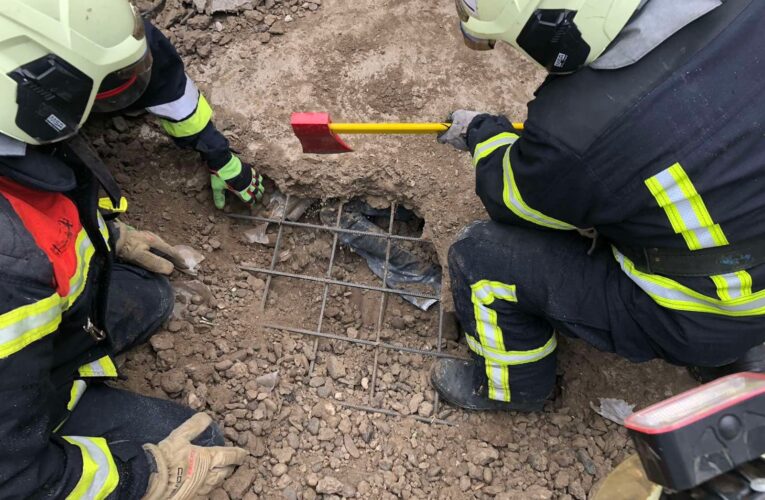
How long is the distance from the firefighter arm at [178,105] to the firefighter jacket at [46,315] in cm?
78

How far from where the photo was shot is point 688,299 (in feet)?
6.31

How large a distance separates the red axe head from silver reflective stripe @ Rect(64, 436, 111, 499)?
5.01 ft

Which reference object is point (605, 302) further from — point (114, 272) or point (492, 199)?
point (114, 272)

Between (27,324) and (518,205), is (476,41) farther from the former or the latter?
(27,324)

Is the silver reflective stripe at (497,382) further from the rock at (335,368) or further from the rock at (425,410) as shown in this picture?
the rock at (335,368)

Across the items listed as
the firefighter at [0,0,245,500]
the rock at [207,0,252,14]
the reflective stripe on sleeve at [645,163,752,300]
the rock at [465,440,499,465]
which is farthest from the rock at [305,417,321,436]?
the rock at [207,0,252,14]

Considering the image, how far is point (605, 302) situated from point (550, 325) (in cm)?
36

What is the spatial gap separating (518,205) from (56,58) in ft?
5.21

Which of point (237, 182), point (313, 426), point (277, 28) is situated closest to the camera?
point (313, 426)

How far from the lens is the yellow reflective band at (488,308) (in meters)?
2.36

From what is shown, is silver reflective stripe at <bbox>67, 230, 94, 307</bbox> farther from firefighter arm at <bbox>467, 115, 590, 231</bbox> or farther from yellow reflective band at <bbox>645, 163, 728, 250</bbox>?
yellow reflective band at <bbox>645, 163, 728, 250</bbox>

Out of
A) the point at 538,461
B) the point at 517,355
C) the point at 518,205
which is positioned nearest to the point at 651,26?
the point at 518,205

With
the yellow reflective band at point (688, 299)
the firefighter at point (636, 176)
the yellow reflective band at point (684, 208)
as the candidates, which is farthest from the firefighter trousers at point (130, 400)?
the yellow reflective band at point (684, 208)

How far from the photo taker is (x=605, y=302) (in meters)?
2.19
